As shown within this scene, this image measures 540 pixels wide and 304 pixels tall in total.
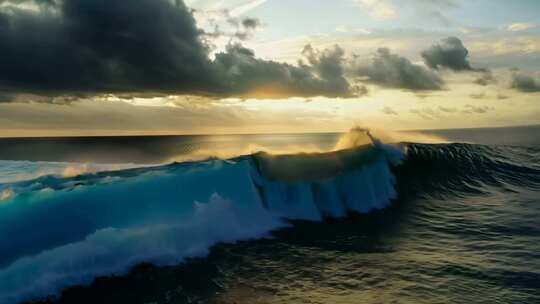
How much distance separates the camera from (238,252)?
856 cm

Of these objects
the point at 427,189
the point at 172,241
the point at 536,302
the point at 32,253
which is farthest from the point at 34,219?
the point at 427,189

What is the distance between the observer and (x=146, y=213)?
29.1 ft

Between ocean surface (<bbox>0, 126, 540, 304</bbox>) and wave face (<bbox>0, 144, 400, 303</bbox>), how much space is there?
0.09 ft

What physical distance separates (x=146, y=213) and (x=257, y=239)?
2786 mm

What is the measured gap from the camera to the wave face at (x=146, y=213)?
6.99m

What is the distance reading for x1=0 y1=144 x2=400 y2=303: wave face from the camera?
22.9 ft

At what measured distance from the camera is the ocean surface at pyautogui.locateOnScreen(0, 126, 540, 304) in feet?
21.5

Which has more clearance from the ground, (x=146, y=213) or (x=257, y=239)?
(x=146, y=213)

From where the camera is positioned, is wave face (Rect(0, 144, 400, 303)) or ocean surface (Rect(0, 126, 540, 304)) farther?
wave face (Rect(0, 144, 400, 303))

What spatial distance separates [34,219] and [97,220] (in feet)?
3.94

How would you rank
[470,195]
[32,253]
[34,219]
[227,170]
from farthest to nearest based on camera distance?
[470,195]
[227,170]
[34,219]
[32,253]

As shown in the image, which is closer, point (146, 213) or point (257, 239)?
point (146, 213)

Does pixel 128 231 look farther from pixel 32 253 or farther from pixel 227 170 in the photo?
pixel 227 170

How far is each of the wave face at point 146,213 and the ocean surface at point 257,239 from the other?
0.03 m
